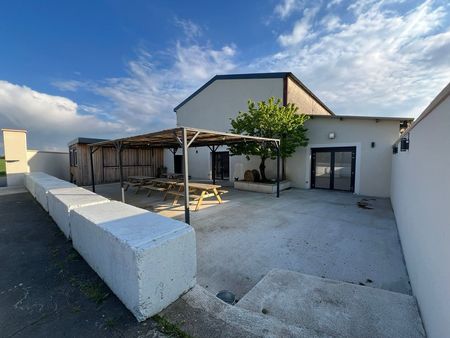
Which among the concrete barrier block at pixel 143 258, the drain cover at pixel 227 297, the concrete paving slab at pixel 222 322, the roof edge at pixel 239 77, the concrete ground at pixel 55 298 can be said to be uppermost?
the roof edge at pixel 239 77

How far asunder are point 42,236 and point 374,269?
619cm

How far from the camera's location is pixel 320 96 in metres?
18.2

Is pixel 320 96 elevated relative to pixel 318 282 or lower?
elevated

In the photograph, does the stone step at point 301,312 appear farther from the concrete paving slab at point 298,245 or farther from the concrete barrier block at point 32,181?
the concrete barrier block at point 32,181

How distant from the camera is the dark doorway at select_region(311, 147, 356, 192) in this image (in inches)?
372

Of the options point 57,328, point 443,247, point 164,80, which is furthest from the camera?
point 164,80

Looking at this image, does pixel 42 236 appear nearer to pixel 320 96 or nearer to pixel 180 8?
pixel 180 8

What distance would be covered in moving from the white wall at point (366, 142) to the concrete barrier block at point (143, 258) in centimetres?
956

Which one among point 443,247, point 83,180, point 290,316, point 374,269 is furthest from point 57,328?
point 83,180

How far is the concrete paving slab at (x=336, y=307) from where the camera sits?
1860 mm

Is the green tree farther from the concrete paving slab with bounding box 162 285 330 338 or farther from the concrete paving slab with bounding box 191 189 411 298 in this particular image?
the concrete paving slab with bounding box 162 285 330 338

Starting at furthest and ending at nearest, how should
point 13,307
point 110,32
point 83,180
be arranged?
1. point 83,180
2. point 110,32
3. point 13,307

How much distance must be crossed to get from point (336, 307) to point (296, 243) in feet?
6.46

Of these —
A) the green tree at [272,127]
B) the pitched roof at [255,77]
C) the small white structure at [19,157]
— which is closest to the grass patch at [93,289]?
the green tree at [272,127]
